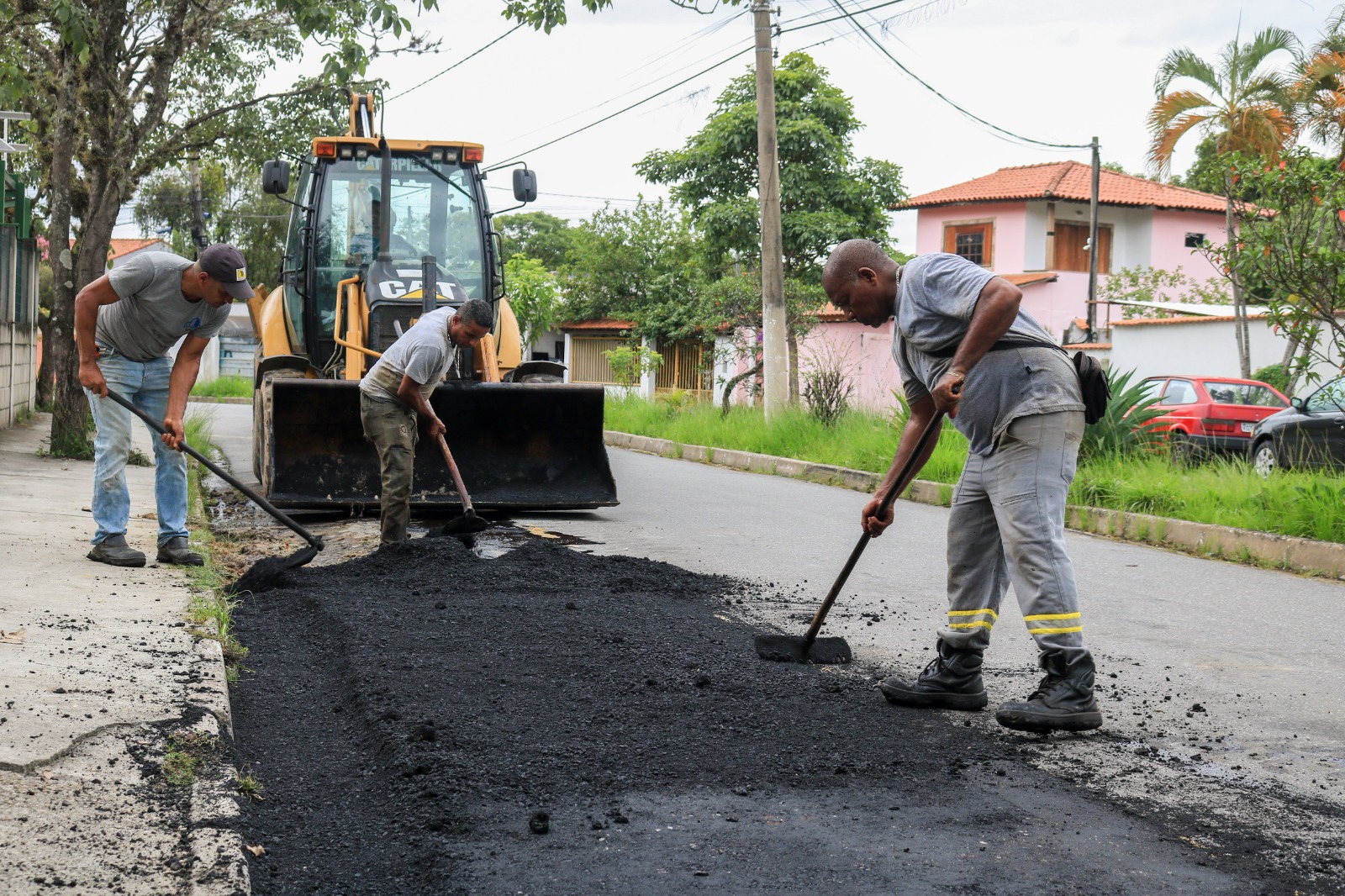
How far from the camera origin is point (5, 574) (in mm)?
5996

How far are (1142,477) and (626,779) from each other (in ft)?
26.9

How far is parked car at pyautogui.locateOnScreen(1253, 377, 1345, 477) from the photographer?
13.3 metres

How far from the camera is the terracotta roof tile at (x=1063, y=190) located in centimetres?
3262

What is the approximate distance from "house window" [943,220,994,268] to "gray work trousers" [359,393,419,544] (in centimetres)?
2747

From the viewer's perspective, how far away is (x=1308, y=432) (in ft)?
45.2

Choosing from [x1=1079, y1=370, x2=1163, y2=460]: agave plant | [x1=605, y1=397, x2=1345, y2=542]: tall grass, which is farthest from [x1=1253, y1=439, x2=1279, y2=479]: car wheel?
[x1=1079, y1=370, x2=1163, y2=460]: agave plant

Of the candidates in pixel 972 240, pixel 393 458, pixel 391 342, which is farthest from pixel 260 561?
pixel 972 240

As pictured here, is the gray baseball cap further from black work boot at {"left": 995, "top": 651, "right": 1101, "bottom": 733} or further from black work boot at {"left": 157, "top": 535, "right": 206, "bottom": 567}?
black work boot at {"left": 995, "top": 651, "right": 1101, "bottom": 733}

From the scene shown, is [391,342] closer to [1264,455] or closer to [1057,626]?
[1057,626]

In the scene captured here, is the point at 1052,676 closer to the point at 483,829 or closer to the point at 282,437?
the point at 483,829

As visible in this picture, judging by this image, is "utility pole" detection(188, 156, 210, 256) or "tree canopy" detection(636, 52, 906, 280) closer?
"utility pole" detection(188, 156, 210, 256)

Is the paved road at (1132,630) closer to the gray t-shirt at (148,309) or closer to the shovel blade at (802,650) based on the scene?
the shovel blade at (802,650)

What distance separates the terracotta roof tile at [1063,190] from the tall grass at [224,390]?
18.5 m

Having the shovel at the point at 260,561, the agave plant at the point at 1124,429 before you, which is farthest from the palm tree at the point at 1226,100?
the shovel at the point at 260,561
